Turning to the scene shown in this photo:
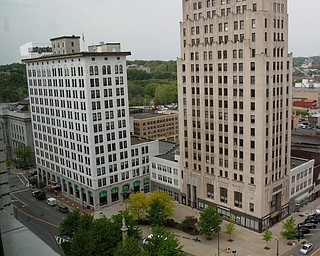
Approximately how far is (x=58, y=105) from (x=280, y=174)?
79.4 ft

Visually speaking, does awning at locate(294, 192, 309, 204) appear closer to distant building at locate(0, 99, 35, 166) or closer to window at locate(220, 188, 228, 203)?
window at locate(220, 188, 228, 203)

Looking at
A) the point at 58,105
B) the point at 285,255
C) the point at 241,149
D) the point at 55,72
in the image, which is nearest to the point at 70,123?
the point at 58,105

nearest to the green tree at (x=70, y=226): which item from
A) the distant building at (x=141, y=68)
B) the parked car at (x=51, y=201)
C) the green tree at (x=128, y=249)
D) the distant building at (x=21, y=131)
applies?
the green tree at (x=128, y=249)

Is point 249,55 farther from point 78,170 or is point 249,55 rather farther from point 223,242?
point 78,170

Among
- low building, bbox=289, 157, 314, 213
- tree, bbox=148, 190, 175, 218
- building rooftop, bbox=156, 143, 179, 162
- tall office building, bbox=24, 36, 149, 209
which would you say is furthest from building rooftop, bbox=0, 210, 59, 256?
building rooftop, bbox=156, 143, 179, 162

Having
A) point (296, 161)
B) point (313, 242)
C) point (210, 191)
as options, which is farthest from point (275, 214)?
point (296, 161)

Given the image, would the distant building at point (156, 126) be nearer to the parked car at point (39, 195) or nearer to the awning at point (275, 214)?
the parked car at point (39, 195)

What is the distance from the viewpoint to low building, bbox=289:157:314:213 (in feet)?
113

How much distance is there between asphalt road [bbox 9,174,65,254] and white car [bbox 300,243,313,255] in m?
18.6

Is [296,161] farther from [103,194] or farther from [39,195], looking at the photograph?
[39,195]

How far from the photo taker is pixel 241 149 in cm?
3142

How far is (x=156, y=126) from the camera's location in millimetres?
60781

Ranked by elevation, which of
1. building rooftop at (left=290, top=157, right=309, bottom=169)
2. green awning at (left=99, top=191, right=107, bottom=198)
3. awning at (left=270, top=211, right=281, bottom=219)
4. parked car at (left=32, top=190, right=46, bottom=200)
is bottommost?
parked car at (left=32, top=190, right=46, bottom=200)

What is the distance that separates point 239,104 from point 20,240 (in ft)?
91.7
